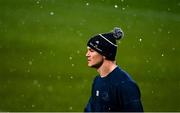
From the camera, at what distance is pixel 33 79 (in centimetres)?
668

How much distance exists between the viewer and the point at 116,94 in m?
3.39

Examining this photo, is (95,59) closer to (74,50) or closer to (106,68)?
(106,68)

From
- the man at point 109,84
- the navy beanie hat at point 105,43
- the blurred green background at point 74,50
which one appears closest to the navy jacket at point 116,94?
the man at point 109,84

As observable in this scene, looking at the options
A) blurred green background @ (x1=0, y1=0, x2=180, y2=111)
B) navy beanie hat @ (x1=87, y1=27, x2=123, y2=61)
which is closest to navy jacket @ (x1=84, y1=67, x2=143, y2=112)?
navy beanie hat @ (x1=87, y1=27, x2=123, y2=61)

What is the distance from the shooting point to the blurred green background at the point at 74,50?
6.48 metres

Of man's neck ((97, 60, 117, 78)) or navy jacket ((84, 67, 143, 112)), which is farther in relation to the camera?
man's neck ((97, 60, 117, 78))

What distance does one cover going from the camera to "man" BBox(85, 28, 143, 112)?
10.9 ft

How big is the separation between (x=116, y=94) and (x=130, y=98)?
121mm

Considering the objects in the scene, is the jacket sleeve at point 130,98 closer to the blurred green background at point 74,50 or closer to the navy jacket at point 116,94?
the navy jacket at point 116,94

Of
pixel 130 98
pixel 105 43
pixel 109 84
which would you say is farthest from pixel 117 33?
pixel 130 98

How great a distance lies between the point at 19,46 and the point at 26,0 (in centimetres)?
100

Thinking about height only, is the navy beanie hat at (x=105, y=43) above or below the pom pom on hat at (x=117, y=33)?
below

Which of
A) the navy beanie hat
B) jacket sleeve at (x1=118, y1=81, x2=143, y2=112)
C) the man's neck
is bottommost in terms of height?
jacket sleeve at (x1=118, y1=81, x2=143, y2=112)

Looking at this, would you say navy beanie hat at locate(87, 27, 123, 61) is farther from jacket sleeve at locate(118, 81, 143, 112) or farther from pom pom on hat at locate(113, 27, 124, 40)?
jacket sleeve at locate(118, 81, 143, 112)
